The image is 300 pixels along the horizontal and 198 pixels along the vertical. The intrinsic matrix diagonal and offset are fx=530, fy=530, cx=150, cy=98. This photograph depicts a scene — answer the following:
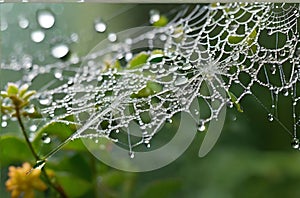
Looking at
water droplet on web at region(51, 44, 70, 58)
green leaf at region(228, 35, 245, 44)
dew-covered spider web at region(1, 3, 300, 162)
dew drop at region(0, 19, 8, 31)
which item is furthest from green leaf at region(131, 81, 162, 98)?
dew drop at region(0, 19, 8, 31)

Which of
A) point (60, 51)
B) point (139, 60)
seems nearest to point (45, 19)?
point (60, 51)

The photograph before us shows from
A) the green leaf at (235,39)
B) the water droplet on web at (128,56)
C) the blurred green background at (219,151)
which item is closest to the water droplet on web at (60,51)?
the blurred green background at (219,151)

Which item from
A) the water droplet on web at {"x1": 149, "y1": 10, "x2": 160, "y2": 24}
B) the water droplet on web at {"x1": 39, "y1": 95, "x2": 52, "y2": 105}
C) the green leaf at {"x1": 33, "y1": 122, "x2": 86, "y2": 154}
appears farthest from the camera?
the water droplet on web at {"x1": 149, "y1": 10, "x2": 160, "y2": 24}

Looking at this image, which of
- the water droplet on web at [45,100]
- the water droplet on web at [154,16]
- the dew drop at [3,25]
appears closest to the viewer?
the water droplet on web at [45,100]

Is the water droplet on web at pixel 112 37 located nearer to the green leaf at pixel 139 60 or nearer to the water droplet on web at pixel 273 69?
the green leaf at pixel 139 60

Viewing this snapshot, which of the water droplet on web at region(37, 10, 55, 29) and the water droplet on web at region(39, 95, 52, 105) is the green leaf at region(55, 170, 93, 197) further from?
the water droplet on web at region(37, 10, 55, 29)

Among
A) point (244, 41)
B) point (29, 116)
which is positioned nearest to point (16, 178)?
point (29, 116)

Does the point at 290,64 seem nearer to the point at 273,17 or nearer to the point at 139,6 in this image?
the point at 273,17
